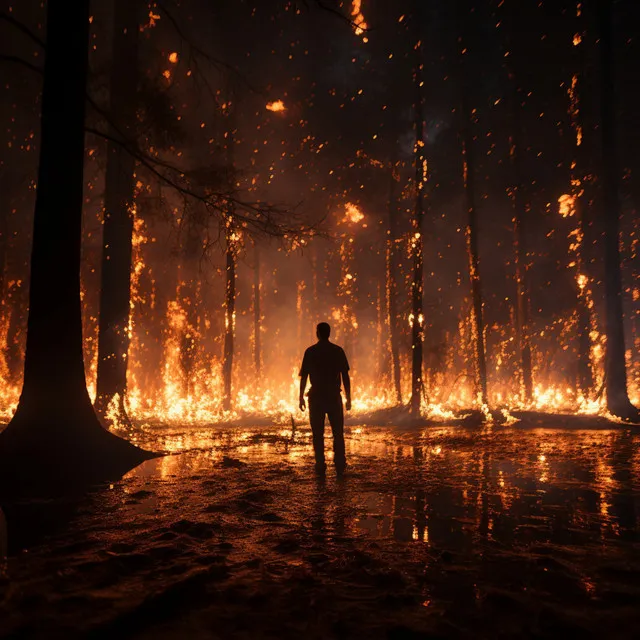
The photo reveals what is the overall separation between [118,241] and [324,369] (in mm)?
7526

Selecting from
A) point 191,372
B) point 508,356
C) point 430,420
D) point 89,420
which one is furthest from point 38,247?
point 508,356

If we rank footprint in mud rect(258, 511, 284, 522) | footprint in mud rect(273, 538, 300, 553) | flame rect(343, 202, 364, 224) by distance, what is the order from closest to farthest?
footprint in mud rect(273, 538, 300, 553)
footprint in mud rect(258, 511, 284, 522)
flame rect(343, 202, 364, 224)

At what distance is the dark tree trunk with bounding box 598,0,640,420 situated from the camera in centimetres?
1299

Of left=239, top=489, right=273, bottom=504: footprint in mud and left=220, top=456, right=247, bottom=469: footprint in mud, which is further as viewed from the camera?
left=220, top=456, right=247, bottom=469: footprint in mud

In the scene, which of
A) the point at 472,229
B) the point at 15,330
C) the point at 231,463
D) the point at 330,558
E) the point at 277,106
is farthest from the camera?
the point at 15,330

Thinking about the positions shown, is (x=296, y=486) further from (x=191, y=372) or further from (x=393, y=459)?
(x=191, y=372)

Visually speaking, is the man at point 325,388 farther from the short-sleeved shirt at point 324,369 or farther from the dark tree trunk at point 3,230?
the dark tree trunk at point 3,230

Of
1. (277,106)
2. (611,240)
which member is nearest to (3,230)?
(277,106)

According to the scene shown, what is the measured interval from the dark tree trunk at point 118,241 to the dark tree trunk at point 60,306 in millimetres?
4868

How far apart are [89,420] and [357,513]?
12.7 feet

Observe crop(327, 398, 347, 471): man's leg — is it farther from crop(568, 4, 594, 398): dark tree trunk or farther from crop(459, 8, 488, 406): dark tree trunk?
crop(568, 4, 594, 398): dark tree trunk

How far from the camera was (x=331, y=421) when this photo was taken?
6047 mm

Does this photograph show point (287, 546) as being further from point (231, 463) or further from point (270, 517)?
point (231, 463)

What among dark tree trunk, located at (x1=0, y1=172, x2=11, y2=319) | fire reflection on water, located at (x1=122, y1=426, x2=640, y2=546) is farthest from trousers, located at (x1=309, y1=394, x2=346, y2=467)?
dark tree trunk, located at (x1=0, y1=172, x2=11, y2=319)
